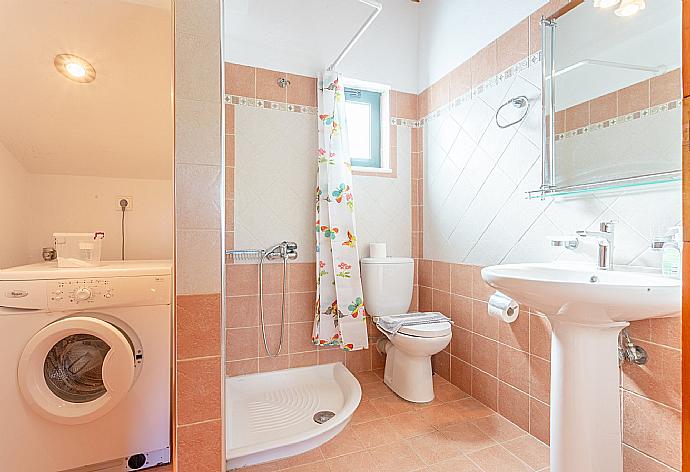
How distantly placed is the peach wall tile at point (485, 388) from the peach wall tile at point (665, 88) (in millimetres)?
1510

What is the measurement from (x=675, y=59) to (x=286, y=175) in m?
1.88

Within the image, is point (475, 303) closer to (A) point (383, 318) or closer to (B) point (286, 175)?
(A) point (383, 318)

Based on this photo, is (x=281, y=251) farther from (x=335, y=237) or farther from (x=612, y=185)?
(x=612, y=185)

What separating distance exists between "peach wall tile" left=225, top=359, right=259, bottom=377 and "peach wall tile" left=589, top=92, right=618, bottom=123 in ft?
7.26

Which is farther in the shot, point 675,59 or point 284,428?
point 284,428

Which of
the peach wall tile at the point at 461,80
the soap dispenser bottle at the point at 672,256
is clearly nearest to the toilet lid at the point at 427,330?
the soap dispenser bottle at the point at 672,256

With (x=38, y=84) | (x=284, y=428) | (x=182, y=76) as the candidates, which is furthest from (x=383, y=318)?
(x=38, y=84)

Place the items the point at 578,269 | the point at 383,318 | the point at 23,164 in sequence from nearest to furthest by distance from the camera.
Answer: the point at 578,269 → the point at 23,164 → the point at 383,318

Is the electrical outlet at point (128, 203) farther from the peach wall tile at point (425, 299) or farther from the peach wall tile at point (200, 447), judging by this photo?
the peach wall tile at point (425, 299)

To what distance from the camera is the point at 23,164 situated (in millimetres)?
2033

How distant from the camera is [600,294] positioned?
99 cm

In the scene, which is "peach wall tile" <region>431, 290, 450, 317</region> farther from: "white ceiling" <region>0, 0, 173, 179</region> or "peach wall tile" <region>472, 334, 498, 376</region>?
"white ceiling" <region>0, 0, 173, 179</region>

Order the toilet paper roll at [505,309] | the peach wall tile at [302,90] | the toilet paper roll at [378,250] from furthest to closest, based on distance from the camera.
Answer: the toilet paper roll at [378,250] < the peach wall tile at [302,90] < the toilet paper roll at [505,309]

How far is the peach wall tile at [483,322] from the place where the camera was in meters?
1.97
